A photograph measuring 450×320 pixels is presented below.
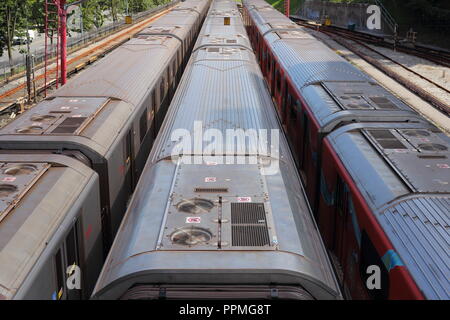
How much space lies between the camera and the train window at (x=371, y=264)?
6.33 m

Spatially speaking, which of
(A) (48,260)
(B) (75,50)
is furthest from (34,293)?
(B) (75,50)

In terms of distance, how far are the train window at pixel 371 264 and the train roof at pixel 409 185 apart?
0.41 m

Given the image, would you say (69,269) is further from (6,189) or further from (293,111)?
(293,111)

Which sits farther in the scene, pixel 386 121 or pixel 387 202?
pixel 386 121

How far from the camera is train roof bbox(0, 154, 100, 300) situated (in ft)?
18.0

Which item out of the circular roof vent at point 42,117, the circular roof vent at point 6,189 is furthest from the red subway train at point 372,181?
the circular roof vent at point 42,117

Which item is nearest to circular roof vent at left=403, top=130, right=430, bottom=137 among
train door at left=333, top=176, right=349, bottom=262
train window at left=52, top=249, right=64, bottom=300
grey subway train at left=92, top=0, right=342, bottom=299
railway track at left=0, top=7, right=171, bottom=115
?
train door at left=333, top=176, right=349, bottom=262

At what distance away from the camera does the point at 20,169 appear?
7.49 m

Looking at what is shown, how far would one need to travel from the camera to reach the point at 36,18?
1594 inches

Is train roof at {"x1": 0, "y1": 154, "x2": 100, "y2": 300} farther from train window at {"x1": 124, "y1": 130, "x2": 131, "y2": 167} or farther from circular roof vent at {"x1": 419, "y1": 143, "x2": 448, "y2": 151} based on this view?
circular roof vent at {"x1": 419, "y1": 143, "x2": 448, "y2": 151}

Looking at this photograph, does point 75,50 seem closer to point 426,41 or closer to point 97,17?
point 97,17

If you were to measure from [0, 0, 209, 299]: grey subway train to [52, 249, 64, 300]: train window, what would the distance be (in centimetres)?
1

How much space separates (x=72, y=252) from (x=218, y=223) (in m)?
2.27
